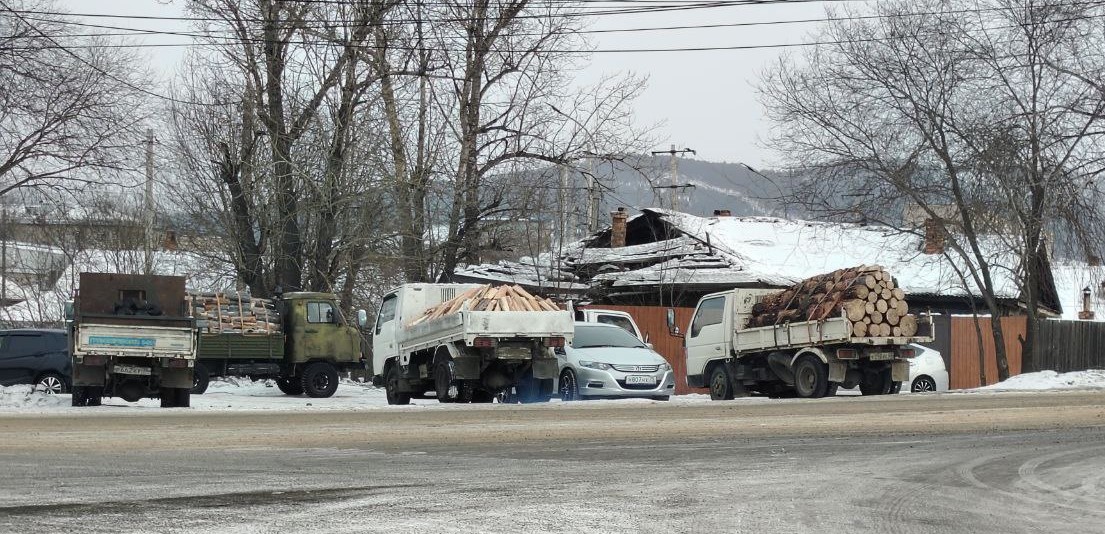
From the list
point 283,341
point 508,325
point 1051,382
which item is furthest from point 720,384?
point 283,341

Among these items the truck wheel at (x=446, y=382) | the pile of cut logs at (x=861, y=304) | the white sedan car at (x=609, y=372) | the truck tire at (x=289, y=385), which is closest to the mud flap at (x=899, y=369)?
the pile of cut logs at (x=861, y=304)

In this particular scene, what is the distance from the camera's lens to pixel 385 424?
15227 mm

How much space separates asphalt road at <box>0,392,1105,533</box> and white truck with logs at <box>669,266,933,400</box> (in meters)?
5.40

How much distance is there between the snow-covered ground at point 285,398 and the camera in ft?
68.5

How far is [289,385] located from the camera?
30875 millimetres

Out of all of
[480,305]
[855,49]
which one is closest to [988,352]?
[855,49]

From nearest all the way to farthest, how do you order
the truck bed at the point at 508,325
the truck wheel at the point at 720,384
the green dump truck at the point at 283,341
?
the truck bed at the point at 508,325 → the truck wheel at the point at 720,384 → the green dump truck at the point at 283,341

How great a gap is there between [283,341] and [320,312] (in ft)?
3.56

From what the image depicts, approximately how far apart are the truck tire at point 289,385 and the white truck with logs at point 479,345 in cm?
→ 688

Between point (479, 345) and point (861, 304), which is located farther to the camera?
point (861, 304)

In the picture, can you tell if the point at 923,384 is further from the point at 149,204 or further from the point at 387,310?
the point at 149,204

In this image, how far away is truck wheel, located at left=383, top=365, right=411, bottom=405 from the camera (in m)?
24.1

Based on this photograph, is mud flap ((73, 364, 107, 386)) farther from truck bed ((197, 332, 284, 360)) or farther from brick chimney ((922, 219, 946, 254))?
brick chimney ((922, 219, 946, 254))

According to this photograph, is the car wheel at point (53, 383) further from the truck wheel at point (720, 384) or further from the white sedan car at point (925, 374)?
the white sedan car at point (925, 374)
